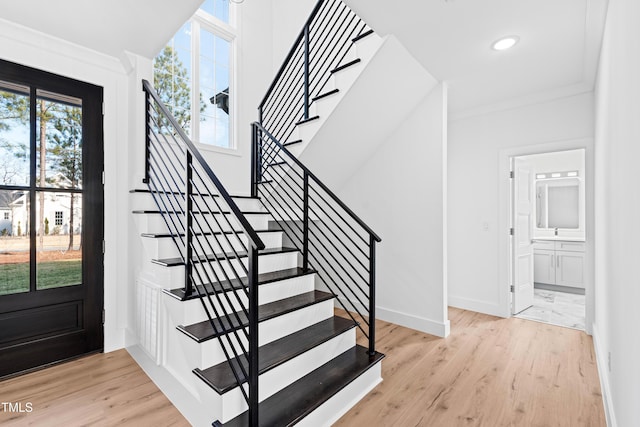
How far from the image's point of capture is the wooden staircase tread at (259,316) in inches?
64.8

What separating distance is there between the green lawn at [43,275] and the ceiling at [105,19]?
1734 millimetres

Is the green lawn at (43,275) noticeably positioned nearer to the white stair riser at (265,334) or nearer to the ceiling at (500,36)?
the white stair riser at (265,334)

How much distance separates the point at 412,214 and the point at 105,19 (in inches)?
121

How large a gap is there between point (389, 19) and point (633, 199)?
1.85 metres

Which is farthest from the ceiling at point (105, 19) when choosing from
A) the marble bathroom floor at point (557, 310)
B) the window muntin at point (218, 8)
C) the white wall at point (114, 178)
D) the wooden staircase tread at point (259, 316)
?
the marble bathroom floor at point (557, 310)

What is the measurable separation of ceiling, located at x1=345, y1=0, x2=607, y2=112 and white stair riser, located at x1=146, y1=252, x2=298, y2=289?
1.98 m

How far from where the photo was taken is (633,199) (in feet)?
3.92

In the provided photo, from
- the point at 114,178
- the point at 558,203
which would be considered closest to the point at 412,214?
the point at 114,178

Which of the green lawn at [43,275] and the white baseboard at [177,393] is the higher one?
the green lawn at [43,275]

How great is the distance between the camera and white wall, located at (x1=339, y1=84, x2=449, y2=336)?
3.06m

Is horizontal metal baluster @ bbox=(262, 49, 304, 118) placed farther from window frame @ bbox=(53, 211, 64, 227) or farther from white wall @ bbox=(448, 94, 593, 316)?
window frame @ bbox=(53, 211, 64, 227)

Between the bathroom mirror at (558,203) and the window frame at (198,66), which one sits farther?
the bathroom mirror at (558,203)

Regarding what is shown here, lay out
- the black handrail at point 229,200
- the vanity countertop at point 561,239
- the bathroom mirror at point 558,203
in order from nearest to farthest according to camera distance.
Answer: the black handrail at point 229,200 < the vanity countertop at point 561,239 < the bathroom mirror at point 558,203

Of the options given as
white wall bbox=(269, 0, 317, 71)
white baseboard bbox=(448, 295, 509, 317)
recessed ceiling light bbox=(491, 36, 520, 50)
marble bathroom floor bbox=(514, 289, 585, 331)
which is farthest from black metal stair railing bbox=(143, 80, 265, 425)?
marble bathroom floor bbox=(514, 289, 585, 331)
